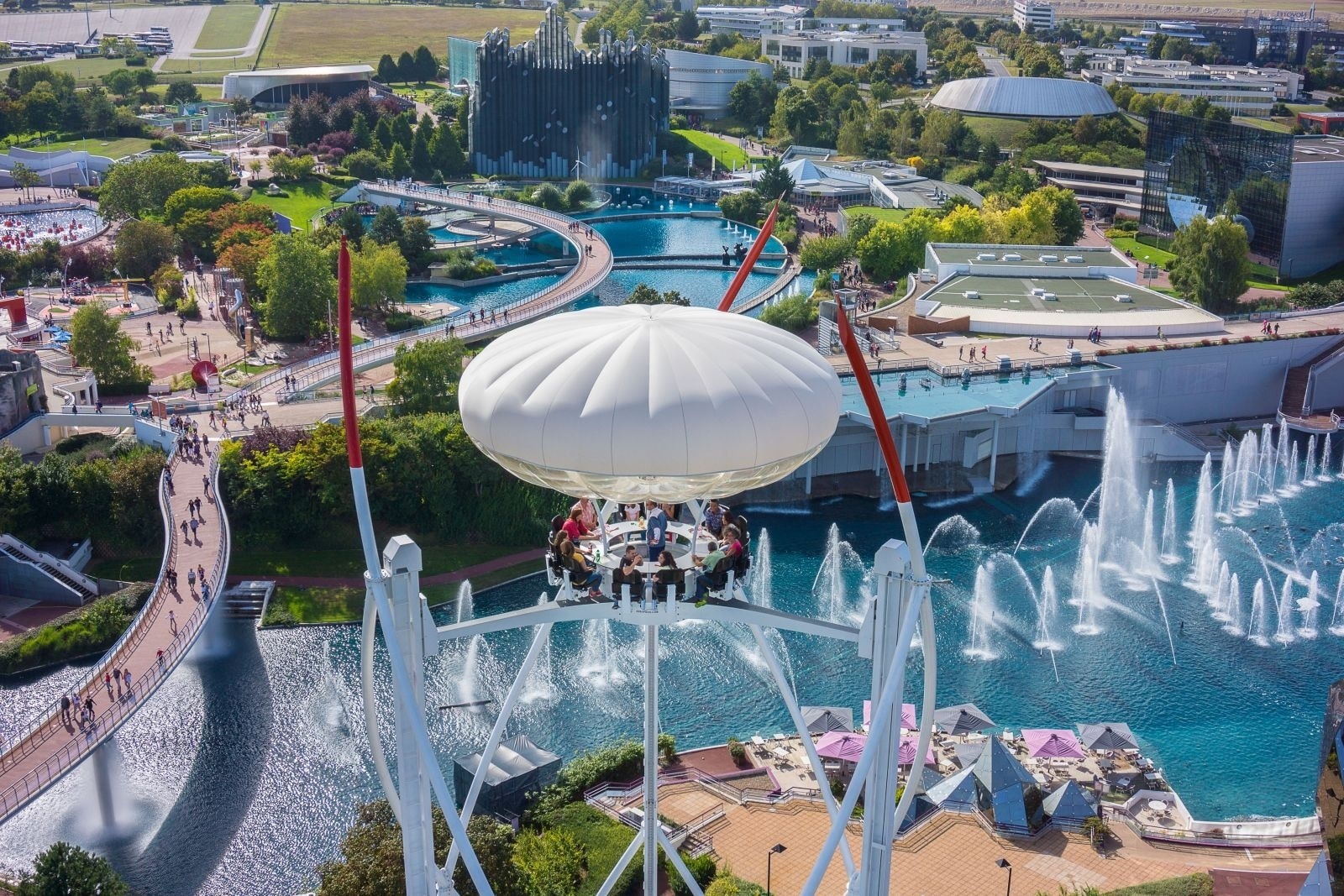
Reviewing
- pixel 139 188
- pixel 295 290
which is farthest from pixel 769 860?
pixel 139 188

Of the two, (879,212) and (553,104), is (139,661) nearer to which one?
(879,212)

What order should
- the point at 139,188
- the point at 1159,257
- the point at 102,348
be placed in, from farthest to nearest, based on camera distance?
the point at 139,188 → the point at 1159,257 → the point at 102,348

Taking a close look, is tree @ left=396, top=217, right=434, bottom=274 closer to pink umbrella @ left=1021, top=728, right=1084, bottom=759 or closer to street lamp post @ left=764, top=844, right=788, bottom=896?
pink umbrella @ left=1021, top=728, right=1084, bottom=759

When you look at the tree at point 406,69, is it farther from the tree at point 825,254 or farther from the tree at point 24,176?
the tree at point 825,254

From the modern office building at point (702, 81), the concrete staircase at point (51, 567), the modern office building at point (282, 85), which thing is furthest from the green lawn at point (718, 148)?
the concrete staircase at point (51, 567)

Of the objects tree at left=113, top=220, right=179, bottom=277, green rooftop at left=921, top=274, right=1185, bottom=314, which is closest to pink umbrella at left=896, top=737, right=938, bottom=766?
green rooftop at left=921, top=274, right=1185, bottom=314

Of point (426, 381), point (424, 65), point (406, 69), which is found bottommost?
point (426, 381)

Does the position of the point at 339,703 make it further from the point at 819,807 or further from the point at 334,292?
the point at 334,292
